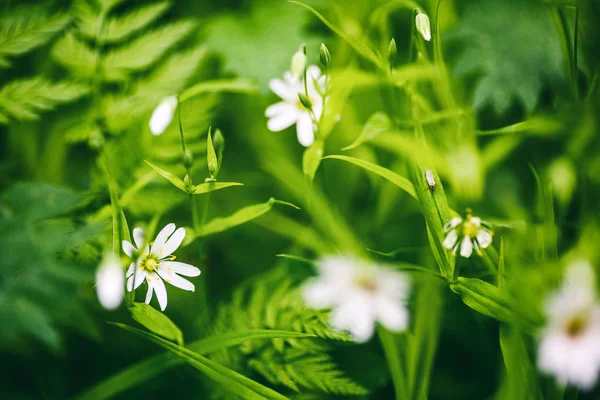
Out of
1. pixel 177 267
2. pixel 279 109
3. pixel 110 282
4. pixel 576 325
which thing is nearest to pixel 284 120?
pixel 279 109

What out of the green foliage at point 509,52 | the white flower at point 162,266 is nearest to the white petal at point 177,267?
the white flower at point 162,266

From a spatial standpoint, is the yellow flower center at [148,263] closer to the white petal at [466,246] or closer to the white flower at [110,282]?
the white flower at [110,282]

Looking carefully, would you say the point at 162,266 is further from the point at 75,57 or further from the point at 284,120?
the point at 75,57

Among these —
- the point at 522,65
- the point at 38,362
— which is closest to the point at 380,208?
the point at 522,65

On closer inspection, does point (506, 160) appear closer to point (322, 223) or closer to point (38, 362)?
point (322, 223)

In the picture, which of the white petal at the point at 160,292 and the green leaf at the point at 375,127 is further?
the green leaf at the point at 375,127

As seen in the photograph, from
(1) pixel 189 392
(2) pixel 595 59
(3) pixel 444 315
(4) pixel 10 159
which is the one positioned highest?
(2) pixel 595 59
